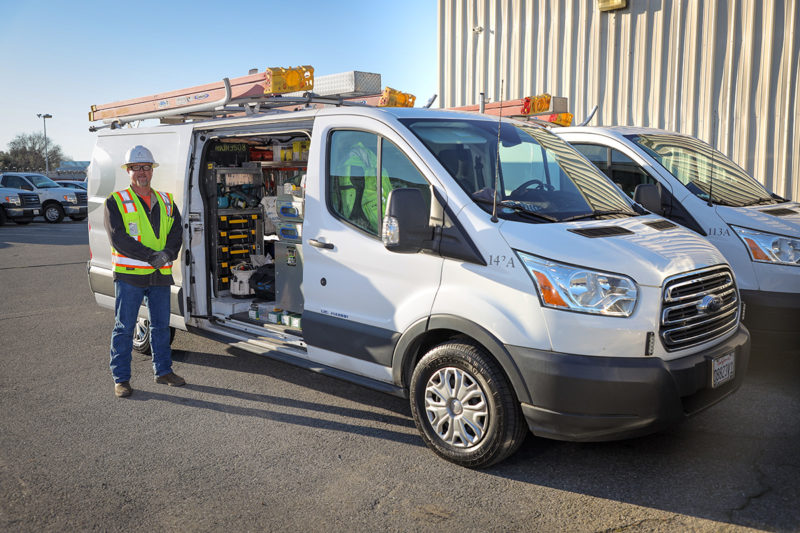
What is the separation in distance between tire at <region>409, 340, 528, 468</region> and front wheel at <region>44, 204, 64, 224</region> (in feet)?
76.9

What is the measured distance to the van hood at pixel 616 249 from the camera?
3471mm

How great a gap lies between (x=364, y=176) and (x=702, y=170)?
129 inches

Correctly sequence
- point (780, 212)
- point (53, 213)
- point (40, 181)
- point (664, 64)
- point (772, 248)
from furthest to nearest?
point (40, 181)
point (53, 213)
point (664, 64)
point (780, 212)
point (772, 248)

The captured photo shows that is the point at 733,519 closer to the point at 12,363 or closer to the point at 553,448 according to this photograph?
the point at 553,448

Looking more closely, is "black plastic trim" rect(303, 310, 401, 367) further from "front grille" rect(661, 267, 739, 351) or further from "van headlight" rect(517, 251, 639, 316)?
"front grille" rect(661, 267, 739, 351)

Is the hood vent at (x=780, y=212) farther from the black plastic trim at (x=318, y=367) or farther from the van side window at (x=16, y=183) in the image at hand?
the van side window at (x=16, y=183)

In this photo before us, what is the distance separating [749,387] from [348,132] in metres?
3.48

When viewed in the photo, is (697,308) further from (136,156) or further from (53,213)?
(53,213)

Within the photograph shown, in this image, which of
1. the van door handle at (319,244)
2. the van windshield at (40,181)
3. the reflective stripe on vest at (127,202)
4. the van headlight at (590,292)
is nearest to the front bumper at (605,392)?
the van headlight at (590,292)

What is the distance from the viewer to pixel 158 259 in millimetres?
5223

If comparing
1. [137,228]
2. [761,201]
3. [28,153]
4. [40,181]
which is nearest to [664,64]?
[761,201]

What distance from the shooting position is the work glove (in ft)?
17.1

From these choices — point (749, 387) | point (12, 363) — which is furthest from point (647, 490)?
point (12, 363)

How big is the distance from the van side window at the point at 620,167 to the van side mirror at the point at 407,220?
2.91m
